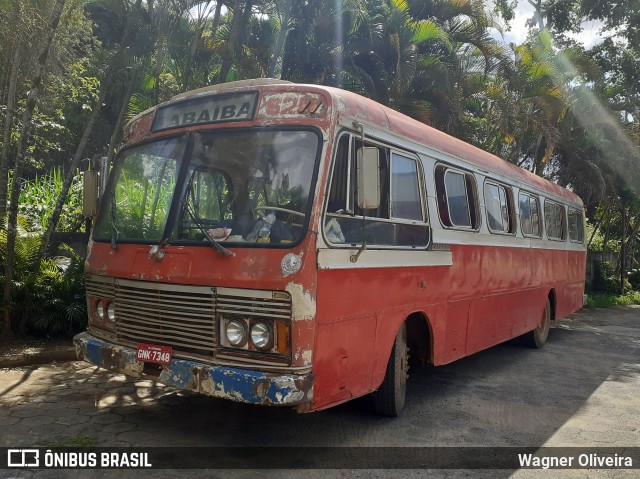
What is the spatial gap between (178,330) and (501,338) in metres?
5.16

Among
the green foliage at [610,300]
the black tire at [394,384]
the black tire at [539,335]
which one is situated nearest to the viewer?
the black tire at [394,384]

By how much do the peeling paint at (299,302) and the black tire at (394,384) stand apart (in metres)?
1.63

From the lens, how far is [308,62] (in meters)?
12.0

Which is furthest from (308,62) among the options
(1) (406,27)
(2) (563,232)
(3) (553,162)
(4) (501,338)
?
(3) (553,162)

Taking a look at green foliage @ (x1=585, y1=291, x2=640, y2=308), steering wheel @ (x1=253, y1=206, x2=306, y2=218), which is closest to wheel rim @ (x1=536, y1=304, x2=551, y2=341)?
steering wheel @ (x1=253, y1=206, x2=306, y2=218)

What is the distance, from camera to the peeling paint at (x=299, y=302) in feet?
13.6

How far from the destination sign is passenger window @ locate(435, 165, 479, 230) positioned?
2.38 meters

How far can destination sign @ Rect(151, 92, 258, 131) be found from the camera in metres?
4.73

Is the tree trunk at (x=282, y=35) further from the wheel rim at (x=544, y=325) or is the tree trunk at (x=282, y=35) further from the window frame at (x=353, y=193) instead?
the wheel rim at (x=544, y=325)

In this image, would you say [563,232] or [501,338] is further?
[563,232]

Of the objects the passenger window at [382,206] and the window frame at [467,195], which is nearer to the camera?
the passenger window at [382,206]

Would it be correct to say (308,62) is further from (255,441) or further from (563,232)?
(255,441)

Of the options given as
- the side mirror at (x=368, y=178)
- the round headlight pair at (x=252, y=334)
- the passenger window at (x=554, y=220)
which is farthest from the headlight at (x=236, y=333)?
the passenger window at (x=554, y=220)

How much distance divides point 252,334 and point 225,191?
1.21 metres
